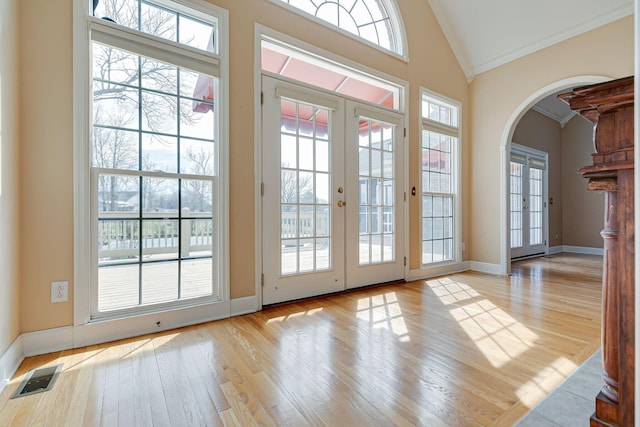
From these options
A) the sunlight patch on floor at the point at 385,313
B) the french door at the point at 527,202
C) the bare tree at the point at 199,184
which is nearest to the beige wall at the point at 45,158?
the bare tree at the point at 199,184

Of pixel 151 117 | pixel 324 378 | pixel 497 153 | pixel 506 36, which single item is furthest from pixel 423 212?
pixel 151 117

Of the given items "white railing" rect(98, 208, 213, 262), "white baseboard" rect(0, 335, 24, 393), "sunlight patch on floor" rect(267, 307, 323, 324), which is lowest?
"sunlight patch on floor" rect(267, 307, 323, 324)

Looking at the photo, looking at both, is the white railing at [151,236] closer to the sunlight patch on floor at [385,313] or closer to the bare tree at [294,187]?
the bare tree at [294,187]

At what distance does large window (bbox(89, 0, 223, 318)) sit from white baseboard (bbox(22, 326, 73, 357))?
0.17 metres

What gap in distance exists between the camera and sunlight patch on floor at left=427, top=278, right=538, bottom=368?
177cm

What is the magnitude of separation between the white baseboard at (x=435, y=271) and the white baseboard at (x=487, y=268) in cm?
8

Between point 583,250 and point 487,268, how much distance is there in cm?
357

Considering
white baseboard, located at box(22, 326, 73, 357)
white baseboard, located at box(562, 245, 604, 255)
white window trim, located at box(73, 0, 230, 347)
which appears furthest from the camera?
→ white baseboard, located at box(562, 245, 604, 255)

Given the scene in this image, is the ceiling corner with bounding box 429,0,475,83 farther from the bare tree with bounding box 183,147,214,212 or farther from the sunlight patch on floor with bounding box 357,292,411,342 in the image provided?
the bare tree with bounding box 183,147,214,212

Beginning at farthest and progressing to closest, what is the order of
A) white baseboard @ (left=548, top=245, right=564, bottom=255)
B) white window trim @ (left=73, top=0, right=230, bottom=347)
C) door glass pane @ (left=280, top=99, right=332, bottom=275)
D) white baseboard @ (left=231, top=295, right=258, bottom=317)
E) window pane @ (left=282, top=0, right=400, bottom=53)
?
1. white baseboard @ (left=548, top=245, right=564, bottom=255)
2. window pane @ (left=282, top=0, right=400, bottom=53)
3. door glass pane @ (left=280, top=99, right=332, bottom=275)
4. white baseboard @ (left=231, top=295, right=258, bottom=317)
5. white window trim @ (left=73, top=0, right=230, bottom=347)

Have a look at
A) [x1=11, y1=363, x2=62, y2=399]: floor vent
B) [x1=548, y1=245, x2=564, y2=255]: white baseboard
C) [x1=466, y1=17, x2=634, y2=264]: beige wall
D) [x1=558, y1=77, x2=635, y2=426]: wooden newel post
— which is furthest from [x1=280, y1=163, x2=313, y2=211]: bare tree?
[x1=548, y1=245, x2=564, y2=255]: white baseboard

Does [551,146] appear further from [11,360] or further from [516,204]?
[11,360]

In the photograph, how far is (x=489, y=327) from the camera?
2.13 meters

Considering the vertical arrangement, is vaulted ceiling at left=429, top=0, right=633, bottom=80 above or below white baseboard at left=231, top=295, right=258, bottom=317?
above
